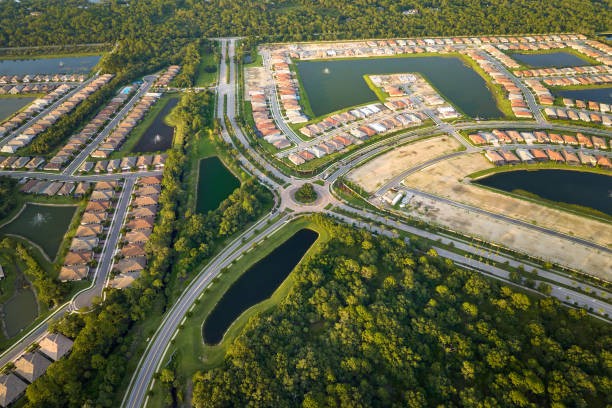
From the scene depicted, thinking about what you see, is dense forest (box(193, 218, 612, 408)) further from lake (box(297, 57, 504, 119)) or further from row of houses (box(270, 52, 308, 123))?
lake (box(297, 57, 504, 119))

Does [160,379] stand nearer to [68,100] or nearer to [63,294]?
[63,294]

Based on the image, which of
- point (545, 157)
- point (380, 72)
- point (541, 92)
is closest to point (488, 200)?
point (545, 157)

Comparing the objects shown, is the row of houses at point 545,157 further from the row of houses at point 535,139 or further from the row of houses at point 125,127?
the row of houses at point 125,127

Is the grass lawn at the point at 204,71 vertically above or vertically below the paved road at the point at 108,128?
above

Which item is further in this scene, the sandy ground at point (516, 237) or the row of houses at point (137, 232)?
the sandy ground at point (516, 237)

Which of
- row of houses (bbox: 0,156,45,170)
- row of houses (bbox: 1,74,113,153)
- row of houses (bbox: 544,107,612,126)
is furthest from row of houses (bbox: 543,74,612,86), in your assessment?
row of houses (bbox: 0,156,45,170)

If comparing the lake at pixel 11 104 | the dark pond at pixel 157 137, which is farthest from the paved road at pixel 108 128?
the lake at pixel 11 104

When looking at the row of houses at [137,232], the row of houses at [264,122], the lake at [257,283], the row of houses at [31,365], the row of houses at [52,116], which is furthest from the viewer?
the row of houses at [264,122]
